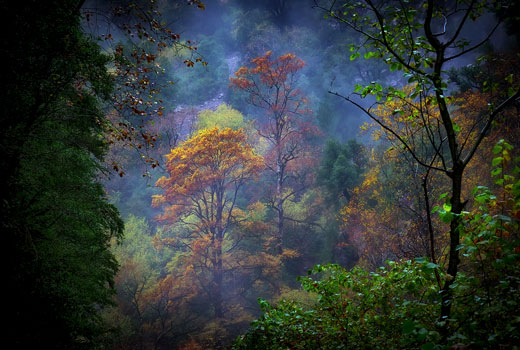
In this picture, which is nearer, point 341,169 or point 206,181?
point 206,181

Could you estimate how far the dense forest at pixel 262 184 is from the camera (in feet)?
8.36

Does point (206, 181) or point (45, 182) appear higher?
point (206, 181)

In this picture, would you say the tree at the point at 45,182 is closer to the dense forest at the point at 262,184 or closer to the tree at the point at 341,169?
the dense forest at the point at 262,184

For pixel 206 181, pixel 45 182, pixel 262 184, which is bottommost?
pixel 45 182

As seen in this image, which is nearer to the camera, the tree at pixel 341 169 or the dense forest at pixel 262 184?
the dense forest at pixel 262 184

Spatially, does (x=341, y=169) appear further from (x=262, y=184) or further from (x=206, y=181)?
(x=206, y=181)

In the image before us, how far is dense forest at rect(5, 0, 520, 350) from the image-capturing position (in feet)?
8.36

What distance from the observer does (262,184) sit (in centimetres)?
2545

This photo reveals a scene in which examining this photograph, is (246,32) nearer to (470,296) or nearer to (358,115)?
(358,115)

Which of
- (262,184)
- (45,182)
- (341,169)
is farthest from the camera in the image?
(262,184)

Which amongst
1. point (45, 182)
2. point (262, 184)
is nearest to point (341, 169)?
point (262, 184)

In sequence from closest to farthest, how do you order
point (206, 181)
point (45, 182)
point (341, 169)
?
point (45, 182) → point (206, 181) → point (341, 169)

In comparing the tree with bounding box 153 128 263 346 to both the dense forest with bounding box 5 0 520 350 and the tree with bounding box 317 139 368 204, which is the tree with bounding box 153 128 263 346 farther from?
the tree with bounding box 317 139 368 204

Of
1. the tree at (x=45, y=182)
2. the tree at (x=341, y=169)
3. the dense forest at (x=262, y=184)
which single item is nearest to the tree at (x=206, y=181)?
the dense forest at (x=262, y=184)
